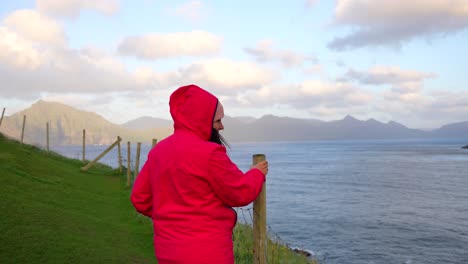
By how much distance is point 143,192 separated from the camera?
317cm

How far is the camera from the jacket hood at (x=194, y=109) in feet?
9.36

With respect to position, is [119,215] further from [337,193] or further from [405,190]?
[405,190]

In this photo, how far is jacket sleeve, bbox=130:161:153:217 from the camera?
3129mm

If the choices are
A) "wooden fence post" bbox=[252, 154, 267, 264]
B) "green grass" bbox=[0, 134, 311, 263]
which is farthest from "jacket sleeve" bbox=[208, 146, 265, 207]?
"green grass" bbox=[0, 134, 311, 263]

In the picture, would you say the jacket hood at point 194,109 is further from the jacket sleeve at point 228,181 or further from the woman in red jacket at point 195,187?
the jacket sleeve at point 228,181

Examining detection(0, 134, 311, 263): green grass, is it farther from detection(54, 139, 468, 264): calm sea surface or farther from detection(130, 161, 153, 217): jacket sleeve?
detection(54, 139, 468, 264): calm sea surface

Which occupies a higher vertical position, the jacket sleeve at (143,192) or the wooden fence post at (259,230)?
the jacket sleeve at (143,192)

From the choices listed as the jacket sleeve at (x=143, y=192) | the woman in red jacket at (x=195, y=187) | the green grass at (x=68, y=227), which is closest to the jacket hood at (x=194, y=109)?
the woman in red jacket at (x=195, y=187)

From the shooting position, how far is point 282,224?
22.4 meters

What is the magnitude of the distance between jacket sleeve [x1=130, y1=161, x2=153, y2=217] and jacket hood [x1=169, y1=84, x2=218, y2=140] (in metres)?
0.46

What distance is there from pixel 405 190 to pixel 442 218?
42.1 feet

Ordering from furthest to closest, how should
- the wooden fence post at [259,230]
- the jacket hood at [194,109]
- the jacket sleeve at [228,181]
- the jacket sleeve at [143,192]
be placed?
the wooden fence post at [259,230]
the jacket sleeve at [143,192]
the jacket hood at [194,109]
the jacket sleeve at [228,181]

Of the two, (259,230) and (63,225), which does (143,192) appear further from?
(63,225)

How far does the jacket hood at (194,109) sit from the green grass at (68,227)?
4.81 m
